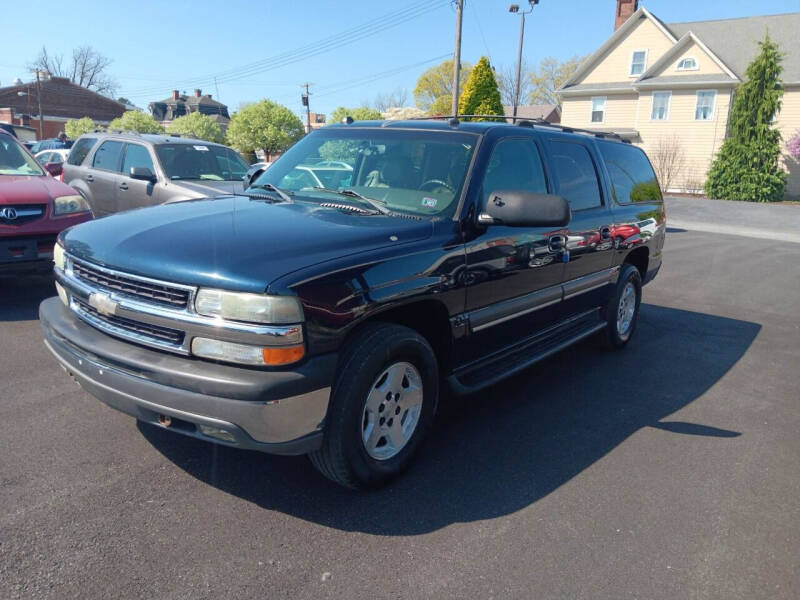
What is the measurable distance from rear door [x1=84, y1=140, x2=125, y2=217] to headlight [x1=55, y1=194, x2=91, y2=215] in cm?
244

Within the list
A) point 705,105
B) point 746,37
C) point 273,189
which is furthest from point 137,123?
point 273,189

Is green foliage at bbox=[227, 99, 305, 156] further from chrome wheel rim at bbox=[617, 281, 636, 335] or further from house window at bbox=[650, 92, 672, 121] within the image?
chrome wheel rim at bbox=[617, 281, 636, 335]

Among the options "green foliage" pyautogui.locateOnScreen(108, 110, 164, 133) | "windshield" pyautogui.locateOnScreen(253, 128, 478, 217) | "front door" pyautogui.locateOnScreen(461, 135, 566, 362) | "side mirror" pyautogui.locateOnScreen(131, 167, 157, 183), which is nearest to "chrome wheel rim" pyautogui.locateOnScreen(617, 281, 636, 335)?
"front door" pyautogui.locateOnScreen(461, 135, 566, 362)

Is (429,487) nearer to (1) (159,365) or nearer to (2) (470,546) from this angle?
(2) (470,546)

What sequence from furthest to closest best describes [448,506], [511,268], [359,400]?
1. [511,268]
2. [448,506]
3. [359,400]

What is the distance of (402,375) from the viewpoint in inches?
130

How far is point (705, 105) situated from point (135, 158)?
1175 inches

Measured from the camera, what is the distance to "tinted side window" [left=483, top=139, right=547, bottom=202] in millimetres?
3943

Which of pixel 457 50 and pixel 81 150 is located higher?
pixel 457 50

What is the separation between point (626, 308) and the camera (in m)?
6.11

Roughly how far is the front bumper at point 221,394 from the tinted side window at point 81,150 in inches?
321

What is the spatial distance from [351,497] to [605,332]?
348cm

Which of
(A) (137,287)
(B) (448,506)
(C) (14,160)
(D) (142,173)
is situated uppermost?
(C) (14,160)

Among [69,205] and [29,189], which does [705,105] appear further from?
[29,189]
